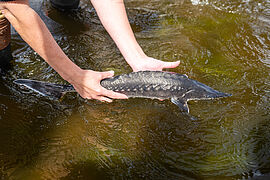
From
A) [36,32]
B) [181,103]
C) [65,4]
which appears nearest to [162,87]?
[181,103]

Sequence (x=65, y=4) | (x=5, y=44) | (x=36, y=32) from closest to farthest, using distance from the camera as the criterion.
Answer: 1. (x=36, y=32)
2. (x=5, y=44)
3. (x=65, y=4)

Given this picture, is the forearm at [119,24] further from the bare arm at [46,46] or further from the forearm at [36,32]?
the forearm at [36,32]

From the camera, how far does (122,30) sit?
2465 mm

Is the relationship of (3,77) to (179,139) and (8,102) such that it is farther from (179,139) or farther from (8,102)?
(179,139)

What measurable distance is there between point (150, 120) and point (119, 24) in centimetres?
96

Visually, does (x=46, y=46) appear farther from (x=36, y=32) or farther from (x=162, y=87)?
(x=162, y=87)

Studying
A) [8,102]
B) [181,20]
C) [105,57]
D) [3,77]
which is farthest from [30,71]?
[181,20]

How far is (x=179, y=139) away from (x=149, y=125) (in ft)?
1.01

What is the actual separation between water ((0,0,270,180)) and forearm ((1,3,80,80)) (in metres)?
0.58

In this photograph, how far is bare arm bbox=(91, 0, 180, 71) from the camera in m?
2.42

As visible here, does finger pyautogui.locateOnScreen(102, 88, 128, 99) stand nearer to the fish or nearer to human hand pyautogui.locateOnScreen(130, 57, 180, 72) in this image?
the fish

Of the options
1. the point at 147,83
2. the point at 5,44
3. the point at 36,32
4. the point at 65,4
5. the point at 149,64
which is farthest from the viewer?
the point at 65,4

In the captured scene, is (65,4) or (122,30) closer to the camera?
(122,30)

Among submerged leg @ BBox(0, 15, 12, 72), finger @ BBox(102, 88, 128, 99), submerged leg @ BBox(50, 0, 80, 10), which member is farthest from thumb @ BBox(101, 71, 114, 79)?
submerged leg @ BBox(50, 0, 80, 10)
